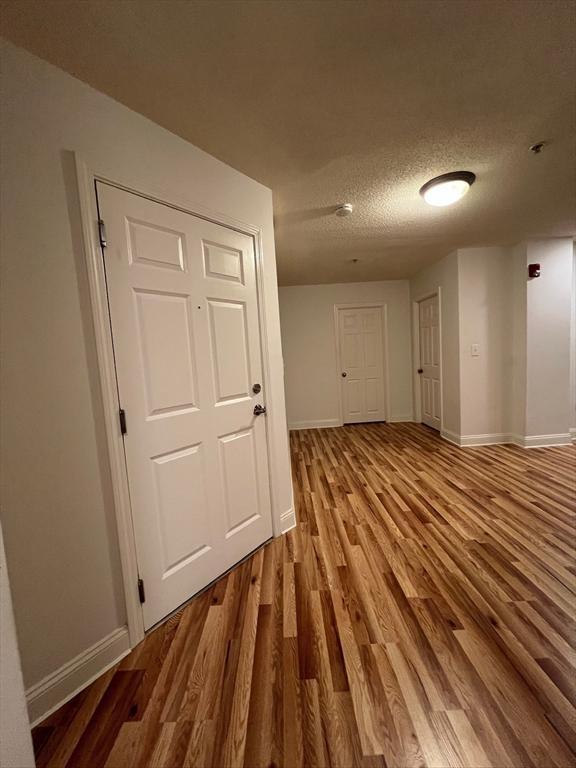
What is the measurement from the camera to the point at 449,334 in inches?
143

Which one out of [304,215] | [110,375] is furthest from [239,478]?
[304,215]

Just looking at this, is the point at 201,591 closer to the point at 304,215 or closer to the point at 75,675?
the point at 75,675

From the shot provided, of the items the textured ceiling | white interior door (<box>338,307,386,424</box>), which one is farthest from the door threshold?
white interior door (<box>338,307,386,424</box>)

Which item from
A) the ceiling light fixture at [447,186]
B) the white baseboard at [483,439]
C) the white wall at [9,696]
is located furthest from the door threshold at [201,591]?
the white baseboard at [483,439]

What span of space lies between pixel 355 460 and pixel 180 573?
2.30 metres

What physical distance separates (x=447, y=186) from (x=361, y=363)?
3081mm

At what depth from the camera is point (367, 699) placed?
3.19ft

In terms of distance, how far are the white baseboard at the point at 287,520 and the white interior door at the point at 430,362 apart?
2933 mm

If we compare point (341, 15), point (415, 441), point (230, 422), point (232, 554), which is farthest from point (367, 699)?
point (415, 441)

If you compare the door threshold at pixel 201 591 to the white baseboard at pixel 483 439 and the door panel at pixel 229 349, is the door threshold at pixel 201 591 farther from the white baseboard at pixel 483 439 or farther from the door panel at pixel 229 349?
the white baseboard at pixel 483 439

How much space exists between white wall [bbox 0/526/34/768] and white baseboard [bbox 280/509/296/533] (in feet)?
4.64

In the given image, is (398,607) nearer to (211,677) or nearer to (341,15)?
(211,677)

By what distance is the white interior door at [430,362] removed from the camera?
400 cm

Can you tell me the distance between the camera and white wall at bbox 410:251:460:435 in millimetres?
3463
